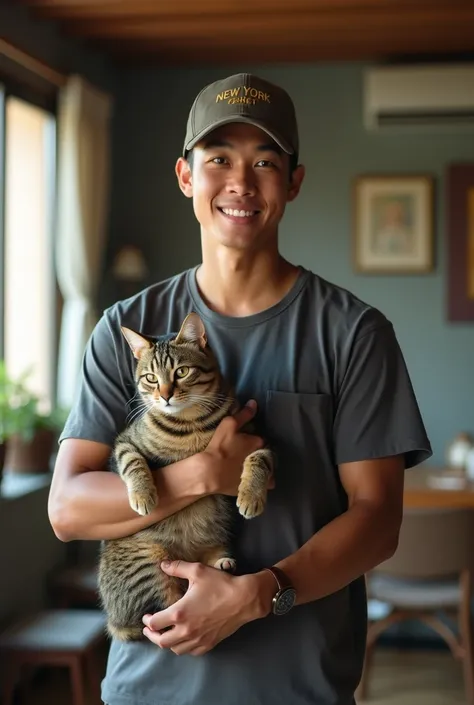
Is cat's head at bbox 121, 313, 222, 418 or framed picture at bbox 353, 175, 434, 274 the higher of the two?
framed picture at bbox 353, 175, 434, 274

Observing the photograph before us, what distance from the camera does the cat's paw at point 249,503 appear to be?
1464 mm

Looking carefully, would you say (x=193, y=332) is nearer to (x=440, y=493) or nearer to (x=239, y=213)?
(x=239, y=213)

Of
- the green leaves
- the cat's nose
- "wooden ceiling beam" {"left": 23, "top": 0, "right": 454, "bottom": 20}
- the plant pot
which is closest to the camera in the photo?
the cat's nose

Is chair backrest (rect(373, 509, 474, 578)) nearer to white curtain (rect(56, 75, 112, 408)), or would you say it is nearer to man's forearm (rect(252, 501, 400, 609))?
white curtain (rect(56, 75, 112, 408))

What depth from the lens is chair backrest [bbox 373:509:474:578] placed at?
12.1 ft

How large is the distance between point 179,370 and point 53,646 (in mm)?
2279

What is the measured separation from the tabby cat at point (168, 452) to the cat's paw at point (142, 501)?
0.05m

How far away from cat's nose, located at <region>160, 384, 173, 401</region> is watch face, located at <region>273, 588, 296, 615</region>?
1.31 feet

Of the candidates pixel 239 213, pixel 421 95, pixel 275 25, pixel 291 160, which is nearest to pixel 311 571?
pixel 239 213

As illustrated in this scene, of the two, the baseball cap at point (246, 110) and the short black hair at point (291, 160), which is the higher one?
the baseball cap at point (246, 110)

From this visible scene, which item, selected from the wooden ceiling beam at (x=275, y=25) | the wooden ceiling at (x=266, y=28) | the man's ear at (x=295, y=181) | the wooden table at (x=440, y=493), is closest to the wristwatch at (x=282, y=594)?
the man's ear at (x=295, y=181)

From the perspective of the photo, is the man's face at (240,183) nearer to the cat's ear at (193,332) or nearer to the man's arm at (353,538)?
the cat's ear at (193,332)

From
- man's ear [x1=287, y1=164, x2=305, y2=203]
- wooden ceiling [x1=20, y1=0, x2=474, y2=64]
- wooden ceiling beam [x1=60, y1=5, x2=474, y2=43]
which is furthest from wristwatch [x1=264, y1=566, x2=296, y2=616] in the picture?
wooden ceiling beam [x1=60, y1=5, x2=474, y2=43]

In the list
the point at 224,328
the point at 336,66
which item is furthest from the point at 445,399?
the point at 224,328
